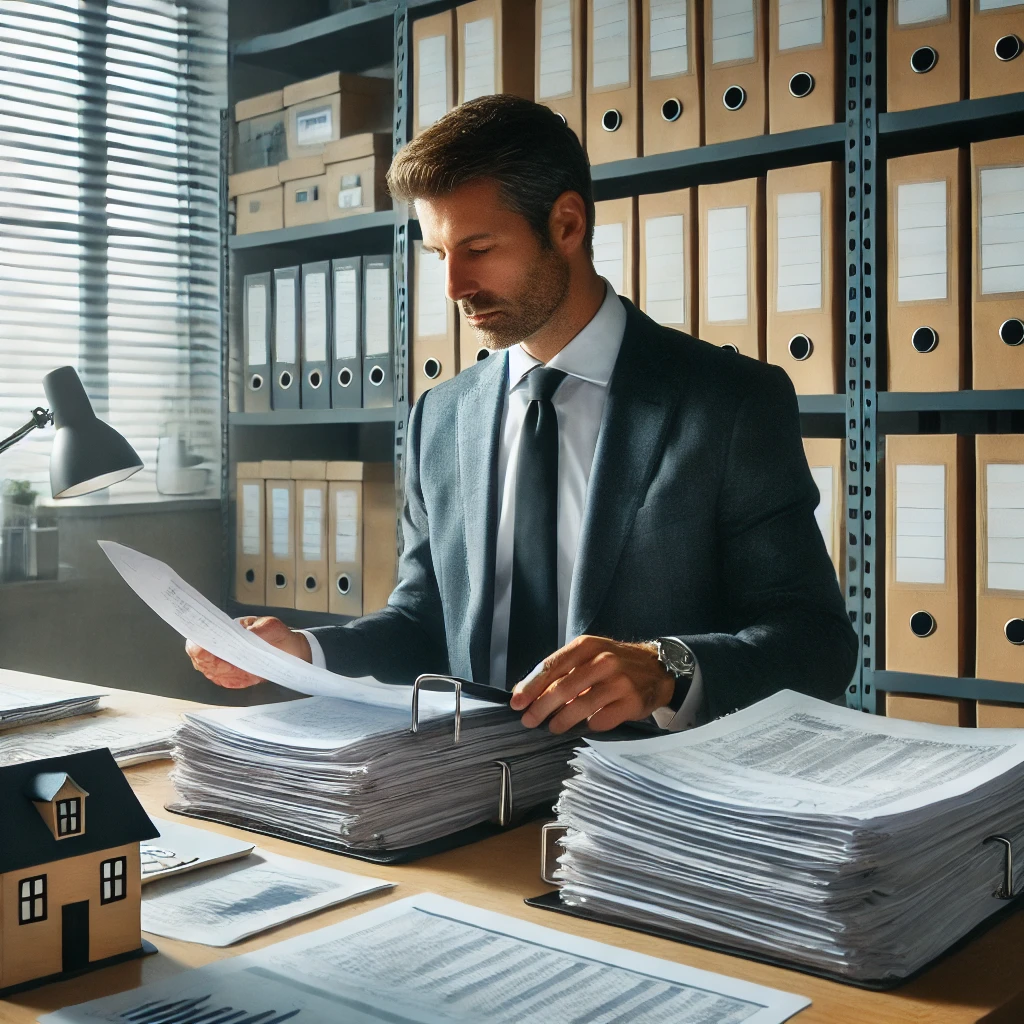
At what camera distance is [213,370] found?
2951 millimetres

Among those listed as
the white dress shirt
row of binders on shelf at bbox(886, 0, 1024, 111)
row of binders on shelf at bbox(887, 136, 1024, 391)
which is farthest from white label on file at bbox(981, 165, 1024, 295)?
the white dress shirt

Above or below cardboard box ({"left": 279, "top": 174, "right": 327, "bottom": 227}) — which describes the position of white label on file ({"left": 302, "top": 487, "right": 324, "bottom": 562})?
below

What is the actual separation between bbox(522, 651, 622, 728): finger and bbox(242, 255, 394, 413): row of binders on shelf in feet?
5.53

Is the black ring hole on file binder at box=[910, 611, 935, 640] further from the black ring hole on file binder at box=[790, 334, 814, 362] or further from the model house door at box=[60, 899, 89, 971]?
the model house door at box=[60, 899, 89, 971]

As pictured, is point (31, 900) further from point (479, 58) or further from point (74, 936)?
point (479, 58)

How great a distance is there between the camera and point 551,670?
0.89 meters

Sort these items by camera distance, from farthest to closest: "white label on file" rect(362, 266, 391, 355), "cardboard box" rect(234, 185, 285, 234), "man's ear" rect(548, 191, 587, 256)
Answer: "cardboard box" rect(234, 185, 285, 234) < "white label on file" rect(362, 266, 391, 355) < "man's ear" rect(548, 191, 587, 256)

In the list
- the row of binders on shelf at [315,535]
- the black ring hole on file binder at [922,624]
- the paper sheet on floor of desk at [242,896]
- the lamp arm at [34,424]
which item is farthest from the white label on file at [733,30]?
the paper sheet on floor of desk at [242,896]

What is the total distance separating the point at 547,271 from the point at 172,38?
177 cm

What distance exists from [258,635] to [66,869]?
0.52m

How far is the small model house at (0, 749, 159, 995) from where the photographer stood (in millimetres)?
636

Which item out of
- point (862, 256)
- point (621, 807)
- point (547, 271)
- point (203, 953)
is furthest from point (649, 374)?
point (203, 953)

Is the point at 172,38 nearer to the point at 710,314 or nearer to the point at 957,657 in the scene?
the point at 710,314

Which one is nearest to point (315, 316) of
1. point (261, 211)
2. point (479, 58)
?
point (261, 211)
